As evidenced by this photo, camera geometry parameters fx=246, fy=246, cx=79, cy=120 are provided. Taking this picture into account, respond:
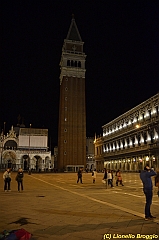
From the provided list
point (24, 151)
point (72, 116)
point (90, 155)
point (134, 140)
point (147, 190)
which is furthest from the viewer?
point (90, 155)

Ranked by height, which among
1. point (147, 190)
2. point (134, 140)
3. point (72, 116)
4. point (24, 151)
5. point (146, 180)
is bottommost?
point (147, 190)

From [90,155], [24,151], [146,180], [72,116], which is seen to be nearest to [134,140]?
[72,116]

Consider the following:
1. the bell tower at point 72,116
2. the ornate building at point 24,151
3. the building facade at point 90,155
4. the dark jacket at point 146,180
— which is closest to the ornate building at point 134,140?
the bell tower at point 72,116

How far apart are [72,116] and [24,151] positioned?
24955mm

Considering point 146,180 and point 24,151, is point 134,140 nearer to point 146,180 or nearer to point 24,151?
point 24,151

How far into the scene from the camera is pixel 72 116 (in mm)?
76062

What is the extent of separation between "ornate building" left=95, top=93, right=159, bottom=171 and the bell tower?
1009 cm

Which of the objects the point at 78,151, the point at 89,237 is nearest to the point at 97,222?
the point at 89,237

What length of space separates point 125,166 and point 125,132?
9210 millimetres

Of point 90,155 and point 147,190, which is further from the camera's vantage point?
point 90,155

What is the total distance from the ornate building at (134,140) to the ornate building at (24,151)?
852 inches

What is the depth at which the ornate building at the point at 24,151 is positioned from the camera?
86875 mm

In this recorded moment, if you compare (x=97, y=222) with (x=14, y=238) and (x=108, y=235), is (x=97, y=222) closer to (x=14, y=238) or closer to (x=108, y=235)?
(x=108, y=235)

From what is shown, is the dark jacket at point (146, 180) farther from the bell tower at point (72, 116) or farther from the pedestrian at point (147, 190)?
the bell tower at point (72, 116)
